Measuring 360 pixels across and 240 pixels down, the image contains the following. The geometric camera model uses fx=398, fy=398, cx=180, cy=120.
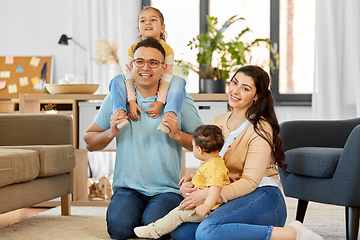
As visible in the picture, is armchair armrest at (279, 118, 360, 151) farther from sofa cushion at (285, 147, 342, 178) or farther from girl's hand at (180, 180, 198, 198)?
girl's hand at (180, 180, 198, 198)

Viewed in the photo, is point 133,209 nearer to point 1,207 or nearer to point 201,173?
point 201,173

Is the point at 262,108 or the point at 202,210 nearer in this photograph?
the point at 202,210

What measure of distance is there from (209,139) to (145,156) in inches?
20.3

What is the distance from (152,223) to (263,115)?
63 centimetres

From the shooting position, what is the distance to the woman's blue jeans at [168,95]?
6.05ft

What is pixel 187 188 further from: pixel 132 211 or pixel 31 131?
pixel 31 131

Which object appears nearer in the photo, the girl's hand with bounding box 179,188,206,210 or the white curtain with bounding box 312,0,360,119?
the girl's hand with bounding box 179,188,206,210

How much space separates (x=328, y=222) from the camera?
2209mm

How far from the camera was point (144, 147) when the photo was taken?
1.91 metres

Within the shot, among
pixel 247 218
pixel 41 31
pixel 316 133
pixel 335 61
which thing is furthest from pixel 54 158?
pixel 335 61

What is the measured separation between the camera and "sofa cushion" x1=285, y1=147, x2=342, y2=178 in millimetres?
1742

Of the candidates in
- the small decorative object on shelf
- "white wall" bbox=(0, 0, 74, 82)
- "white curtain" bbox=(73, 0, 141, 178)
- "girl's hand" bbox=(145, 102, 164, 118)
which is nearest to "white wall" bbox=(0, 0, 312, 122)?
"white wall" bbox=(0, 0, 74, 82)

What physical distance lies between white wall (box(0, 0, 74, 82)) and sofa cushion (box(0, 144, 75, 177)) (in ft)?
6.55

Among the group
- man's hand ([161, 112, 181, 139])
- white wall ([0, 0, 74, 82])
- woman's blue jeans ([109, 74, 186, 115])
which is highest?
white wall ([0, 0, 74, 82])
